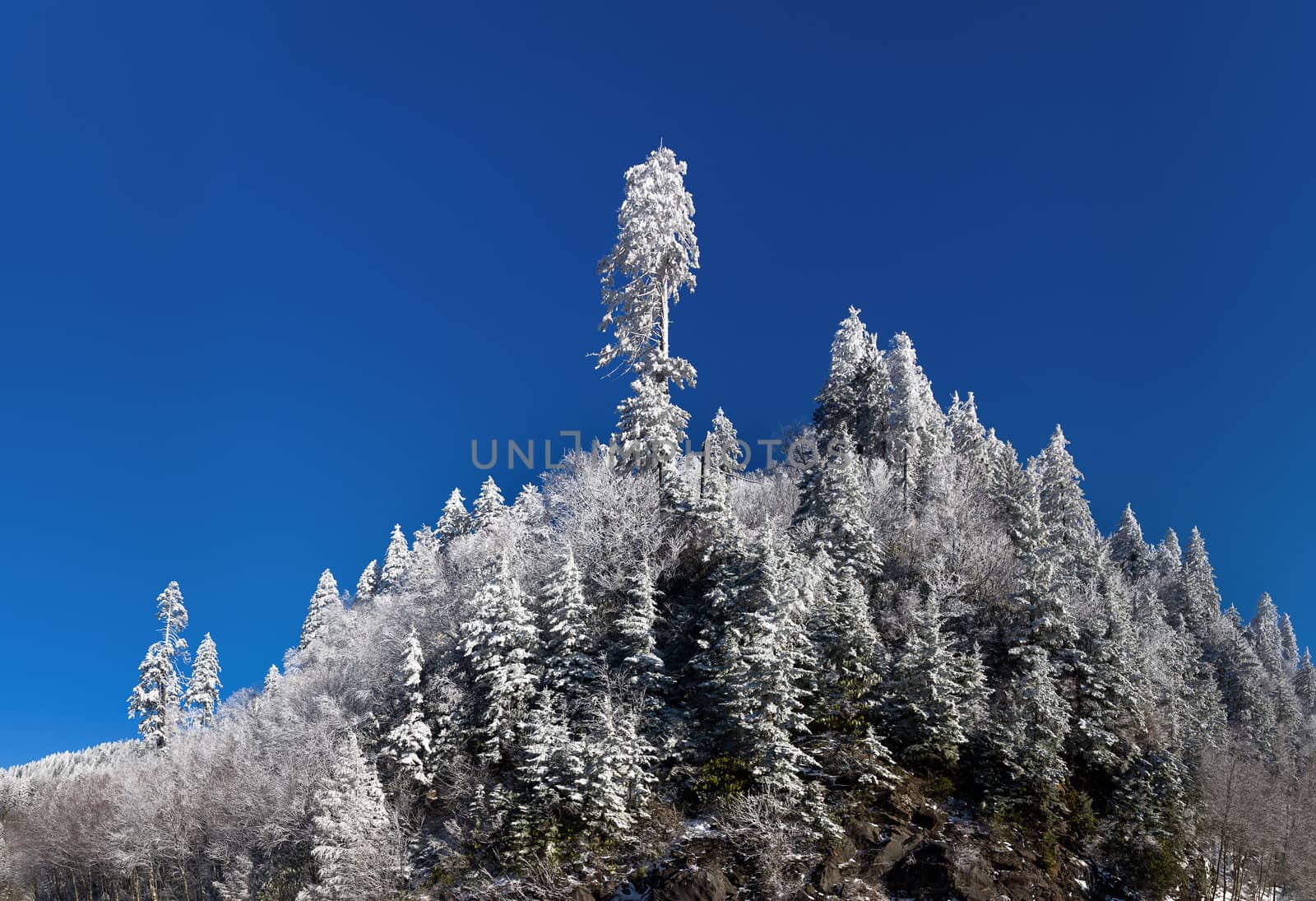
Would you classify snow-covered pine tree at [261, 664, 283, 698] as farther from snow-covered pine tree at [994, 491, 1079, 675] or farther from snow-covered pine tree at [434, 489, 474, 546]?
snow-covered pine tree at [994, 491, 1079, 675]

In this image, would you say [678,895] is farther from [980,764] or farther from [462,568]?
[462,568]

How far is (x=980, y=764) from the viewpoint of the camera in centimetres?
2620

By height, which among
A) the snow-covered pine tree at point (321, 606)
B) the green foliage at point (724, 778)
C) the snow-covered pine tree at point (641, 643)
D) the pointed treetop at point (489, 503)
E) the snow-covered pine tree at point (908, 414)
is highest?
the snow-covered pine tree at point (908, 414)

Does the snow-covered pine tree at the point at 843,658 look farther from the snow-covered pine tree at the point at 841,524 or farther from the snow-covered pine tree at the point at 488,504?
the snow-covered pine tree at the point at 488,504

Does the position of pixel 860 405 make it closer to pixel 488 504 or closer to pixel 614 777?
pixel 488 504

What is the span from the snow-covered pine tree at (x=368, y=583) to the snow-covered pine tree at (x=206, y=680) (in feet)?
38.8

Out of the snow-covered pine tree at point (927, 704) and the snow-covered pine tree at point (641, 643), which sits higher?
the snow-covered pine tree at point (641, 643)

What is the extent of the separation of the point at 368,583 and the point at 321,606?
4.77m

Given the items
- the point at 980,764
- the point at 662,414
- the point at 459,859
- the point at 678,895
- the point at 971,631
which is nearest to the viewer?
the point at 678,895

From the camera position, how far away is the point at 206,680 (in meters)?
60.7

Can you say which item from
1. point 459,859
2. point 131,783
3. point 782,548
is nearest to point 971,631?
point 782,548

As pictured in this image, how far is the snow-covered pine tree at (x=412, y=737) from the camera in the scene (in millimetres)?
26953

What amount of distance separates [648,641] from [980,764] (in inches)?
498

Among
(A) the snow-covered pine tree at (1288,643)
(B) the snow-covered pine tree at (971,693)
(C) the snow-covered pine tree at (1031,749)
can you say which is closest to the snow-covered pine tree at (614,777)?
(B) the snow-covered pine tree at (971,693)
